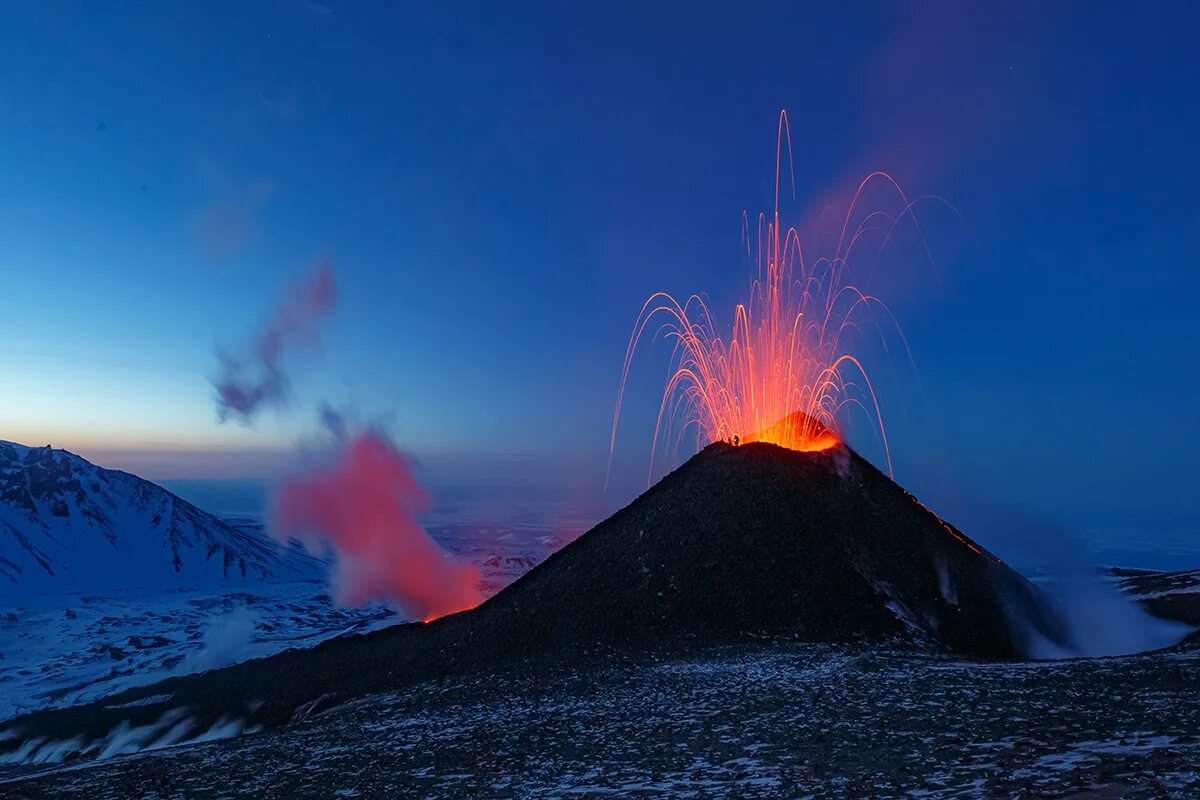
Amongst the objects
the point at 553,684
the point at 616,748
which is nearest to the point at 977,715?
the point at 616,748

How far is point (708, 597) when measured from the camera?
4825 centimetres

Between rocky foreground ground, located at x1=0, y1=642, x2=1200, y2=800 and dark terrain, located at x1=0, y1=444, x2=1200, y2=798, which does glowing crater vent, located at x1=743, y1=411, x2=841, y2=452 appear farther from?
rocky foreground ground, located at x1=0, y1=642, x2=1200, y2=800

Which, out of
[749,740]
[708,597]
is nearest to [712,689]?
[749,740]

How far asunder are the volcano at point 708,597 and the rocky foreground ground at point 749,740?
7309 millimetres

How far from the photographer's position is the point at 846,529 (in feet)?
179

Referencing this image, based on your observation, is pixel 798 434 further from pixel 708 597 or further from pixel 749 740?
pixel 749 740

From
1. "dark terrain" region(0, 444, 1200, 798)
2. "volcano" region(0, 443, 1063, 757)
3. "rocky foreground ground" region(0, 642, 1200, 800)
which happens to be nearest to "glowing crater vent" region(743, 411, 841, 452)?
"volcano" region(0, 443, 1063, 757)

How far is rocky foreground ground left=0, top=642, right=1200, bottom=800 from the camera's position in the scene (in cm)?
1606

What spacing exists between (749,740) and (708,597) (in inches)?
1071

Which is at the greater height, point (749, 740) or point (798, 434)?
point (798, 434)

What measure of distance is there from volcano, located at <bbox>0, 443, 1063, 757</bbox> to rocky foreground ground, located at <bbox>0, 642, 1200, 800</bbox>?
731 centimetres

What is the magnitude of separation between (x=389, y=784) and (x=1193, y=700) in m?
24.1

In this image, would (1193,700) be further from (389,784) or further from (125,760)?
(125,760)

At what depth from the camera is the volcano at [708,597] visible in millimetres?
45688
